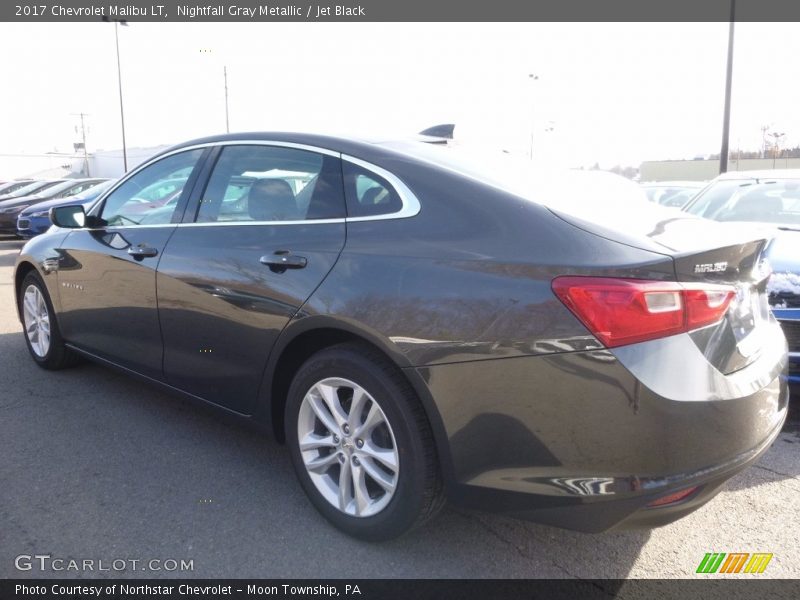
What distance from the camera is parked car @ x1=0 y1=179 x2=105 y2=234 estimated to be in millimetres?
14133

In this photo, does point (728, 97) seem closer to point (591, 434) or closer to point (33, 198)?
point (591, 434)

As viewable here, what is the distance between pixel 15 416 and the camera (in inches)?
154

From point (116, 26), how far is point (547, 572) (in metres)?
26.8

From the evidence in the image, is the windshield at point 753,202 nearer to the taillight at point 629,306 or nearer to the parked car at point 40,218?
the taillight at point 629,306

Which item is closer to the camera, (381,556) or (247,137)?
(381,556)

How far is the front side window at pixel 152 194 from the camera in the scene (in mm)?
3574

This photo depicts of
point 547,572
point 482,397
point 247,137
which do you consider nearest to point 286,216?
point 247,137

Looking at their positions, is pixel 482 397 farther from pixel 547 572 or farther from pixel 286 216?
pixel 286 216

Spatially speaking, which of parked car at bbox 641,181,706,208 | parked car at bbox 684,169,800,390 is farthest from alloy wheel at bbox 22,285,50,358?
parked car at bbox 641,181,706,208

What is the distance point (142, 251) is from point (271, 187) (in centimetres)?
97

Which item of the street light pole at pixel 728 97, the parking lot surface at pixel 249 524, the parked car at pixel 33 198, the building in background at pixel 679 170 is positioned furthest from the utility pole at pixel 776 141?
the parking lot surface at pixel 249 524

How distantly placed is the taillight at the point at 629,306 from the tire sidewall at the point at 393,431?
75cm

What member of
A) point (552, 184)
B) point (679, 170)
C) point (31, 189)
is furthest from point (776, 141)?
point (552, 184)

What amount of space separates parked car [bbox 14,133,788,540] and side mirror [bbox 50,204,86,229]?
121 cm
